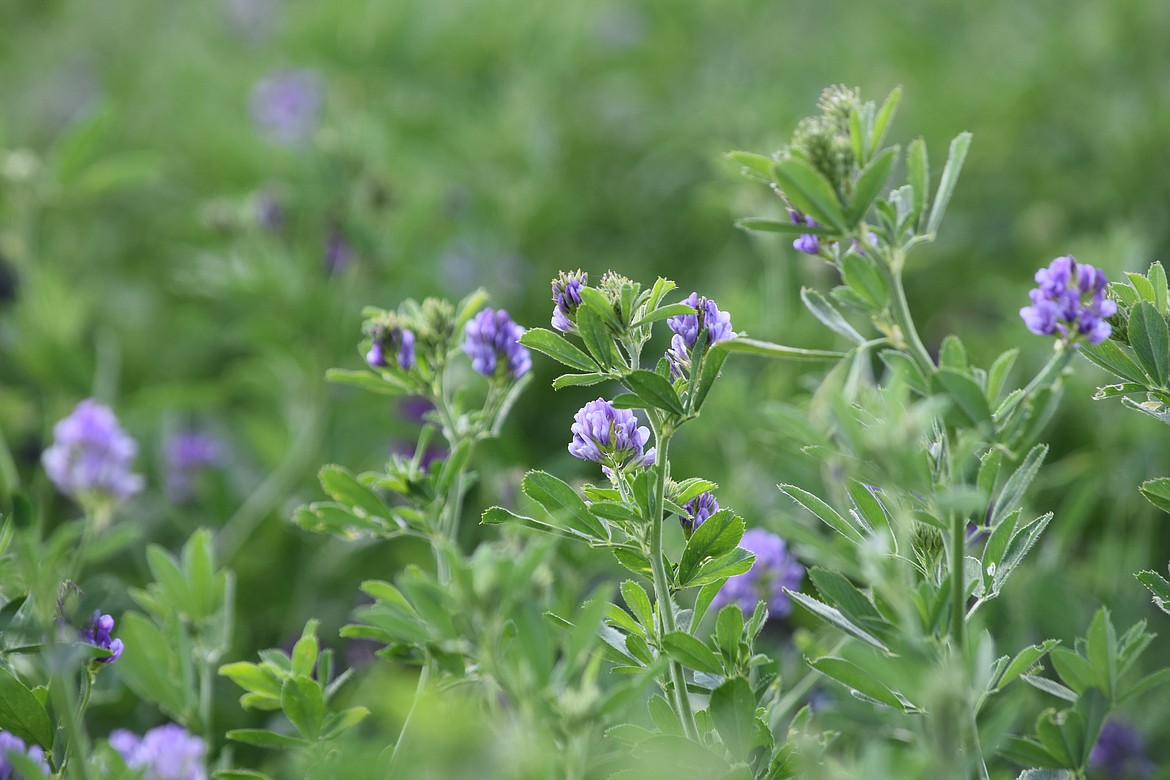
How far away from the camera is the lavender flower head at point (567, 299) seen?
3.22 feet

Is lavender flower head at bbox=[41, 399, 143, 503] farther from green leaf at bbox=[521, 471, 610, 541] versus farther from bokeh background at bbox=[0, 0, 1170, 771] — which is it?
green leaf at bbox=[521, 471, 610, 541]

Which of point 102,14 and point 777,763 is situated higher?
point 102,14

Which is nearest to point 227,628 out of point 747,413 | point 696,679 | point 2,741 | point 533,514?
point 2,741

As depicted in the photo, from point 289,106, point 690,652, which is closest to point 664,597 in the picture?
point 690,652

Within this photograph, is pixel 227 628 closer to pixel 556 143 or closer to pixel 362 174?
pixel 362 174

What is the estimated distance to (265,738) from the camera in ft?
3.31

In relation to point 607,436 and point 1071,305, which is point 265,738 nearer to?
point 607,436

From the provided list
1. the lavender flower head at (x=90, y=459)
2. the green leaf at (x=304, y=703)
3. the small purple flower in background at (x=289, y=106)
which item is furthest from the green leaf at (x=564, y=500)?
the small purple flower in background at (x=289, y=106)

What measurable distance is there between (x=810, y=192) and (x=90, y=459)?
100 centimetres

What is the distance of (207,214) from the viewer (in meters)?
2.14

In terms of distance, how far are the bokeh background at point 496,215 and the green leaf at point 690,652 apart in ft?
1.95

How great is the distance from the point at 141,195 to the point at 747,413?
2044 millimetres

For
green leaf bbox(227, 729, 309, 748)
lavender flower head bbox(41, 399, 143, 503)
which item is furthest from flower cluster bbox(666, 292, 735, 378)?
lavender flower head bbox(41, 399, 143, 503)

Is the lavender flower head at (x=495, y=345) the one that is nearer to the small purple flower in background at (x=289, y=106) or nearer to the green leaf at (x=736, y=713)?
the green leaf at (x=736, y=713)
